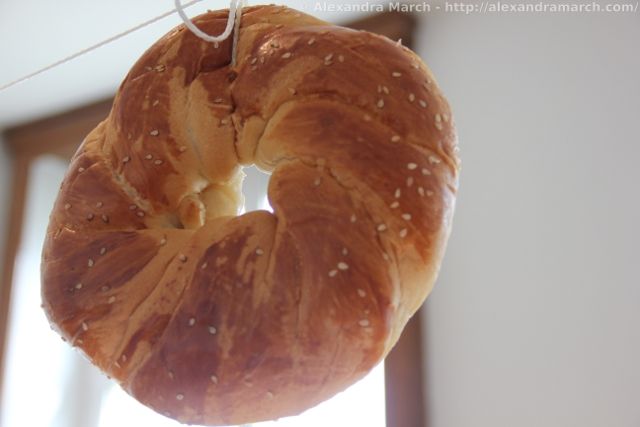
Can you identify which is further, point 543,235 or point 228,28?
point 543,235

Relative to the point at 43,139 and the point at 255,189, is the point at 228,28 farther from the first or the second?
the point at 43,139

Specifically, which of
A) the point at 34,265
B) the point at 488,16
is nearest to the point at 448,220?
the point at 488,16

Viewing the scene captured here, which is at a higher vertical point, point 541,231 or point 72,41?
point 72,41

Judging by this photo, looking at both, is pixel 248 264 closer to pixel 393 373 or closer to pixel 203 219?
pixel 203 219

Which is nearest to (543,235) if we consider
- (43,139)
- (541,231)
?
(541,231)

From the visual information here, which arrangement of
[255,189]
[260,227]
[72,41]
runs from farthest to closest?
1. [255,189]
2. [72,41]
3. [260,227]

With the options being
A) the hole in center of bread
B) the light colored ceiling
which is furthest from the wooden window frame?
the hole in center of bread

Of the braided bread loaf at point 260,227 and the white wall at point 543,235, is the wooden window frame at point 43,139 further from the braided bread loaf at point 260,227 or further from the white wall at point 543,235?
the braided bread loaf at point 260,227

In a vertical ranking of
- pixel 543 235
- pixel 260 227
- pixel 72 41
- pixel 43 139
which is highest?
pixel 260 227
